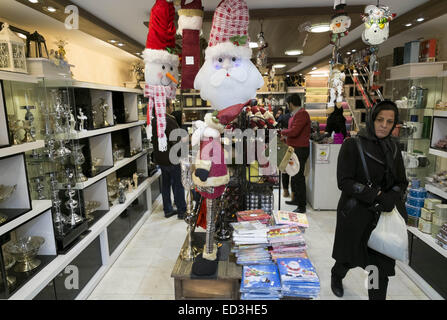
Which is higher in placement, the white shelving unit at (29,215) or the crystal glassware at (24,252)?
the white shelving unit at (29,215)

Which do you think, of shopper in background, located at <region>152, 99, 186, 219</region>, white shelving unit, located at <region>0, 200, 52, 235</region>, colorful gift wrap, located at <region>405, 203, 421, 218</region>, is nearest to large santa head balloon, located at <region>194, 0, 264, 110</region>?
white shelving unit, located at <region>0, 200, 52, 235</region>

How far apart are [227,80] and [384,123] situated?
1.05 m

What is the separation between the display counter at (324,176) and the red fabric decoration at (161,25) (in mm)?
2879

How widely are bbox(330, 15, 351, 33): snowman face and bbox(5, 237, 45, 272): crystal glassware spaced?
255cm

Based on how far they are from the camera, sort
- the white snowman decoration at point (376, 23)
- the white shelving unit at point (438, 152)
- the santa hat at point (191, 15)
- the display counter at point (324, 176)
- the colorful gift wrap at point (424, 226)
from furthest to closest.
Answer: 1. the display counter at point (324, 176)
2. the colorful gift wrap at point (424, 226)
3. the white shelving unit at point (438, 152)
4. the white snowman decoration at point (376, 23)
5. the santa hat at point (191, 15)

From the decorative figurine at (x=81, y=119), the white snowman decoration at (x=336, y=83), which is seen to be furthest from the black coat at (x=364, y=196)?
the decorative figurine at (x=81, y=119)

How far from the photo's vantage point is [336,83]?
2092mm

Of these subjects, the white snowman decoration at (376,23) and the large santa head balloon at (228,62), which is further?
the white snowman decoration at (376,23)

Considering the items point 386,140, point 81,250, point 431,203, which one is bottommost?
point 81,250

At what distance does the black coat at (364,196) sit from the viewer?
5.96 ft

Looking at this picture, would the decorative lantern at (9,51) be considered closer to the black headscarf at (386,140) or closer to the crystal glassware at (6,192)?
the crystal glassware at (6,192)

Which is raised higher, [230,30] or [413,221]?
[230,30]

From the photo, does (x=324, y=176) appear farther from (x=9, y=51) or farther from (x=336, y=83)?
(x=9, y=51)

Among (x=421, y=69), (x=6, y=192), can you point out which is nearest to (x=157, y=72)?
(x=6, y=192)
